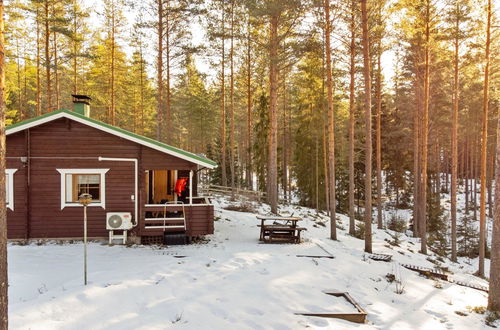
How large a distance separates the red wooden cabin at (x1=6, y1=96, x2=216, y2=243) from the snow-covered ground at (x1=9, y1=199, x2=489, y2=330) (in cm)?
84

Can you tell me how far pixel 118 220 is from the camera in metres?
11.3

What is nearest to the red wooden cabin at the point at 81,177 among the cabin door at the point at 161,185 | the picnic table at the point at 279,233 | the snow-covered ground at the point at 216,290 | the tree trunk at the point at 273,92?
the snow-covered ground at the point at 216,290

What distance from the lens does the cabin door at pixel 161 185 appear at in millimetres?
16786

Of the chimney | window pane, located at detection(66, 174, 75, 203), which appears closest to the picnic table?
window pane, located at detection(66, 174, 75, 203)

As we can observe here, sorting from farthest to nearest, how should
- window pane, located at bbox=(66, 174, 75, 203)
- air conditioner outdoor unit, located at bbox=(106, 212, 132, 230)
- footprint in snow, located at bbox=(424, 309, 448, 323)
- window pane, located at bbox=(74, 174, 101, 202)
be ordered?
1. window pane, located at bbox=(74, 174, 101, 202)
2. window pane, located at bbox=(66, 174, 75, 203)
3. air conditioner outdoor unit, located at bbox=(106, 212, 132, 230)
4. footprint in snow, located at bbox=(424, 309, 448, 323)

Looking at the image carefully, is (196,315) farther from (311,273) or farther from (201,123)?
(201,123)

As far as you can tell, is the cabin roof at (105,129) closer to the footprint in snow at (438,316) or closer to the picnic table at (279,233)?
the picnic table at (279,233)

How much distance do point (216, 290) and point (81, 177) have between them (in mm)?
7506

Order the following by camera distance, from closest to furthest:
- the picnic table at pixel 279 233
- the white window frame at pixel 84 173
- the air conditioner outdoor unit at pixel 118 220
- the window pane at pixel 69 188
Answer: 1. the air conditioner outdoor unit at pixel 118 220
2. the white window frame at pixel 84 173
3. the window pane at pixel 69 188
4. the picnic table at pixel 279 233

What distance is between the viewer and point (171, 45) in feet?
58.9

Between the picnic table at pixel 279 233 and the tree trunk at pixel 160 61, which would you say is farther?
the tree trunk at pixel 160 61

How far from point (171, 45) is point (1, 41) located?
14500mm

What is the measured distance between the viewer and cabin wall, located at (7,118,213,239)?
11.4m

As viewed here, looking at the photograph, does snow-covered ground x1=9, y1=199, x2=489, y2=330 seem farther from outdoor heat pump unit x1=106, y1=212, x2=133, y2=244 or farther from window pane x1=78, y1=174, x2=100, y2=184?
window pane x1=78, y1=174, x2=100, y2=184
